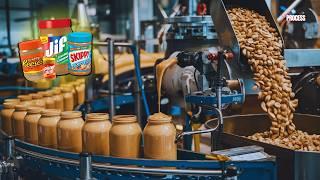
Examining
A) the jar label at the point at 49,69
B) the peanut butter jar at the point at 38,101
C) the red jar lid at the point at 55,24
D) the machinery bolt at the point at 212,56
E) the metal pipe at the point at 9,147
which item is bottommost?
the metal pipe at the point at 9,147

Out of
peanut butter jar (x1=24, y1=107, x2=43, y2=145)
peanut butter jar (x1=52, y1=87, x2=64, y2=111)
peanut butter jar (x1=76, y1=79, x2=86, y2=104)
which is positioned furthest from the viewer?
peanut butter jar (x1=76, y1=79, x2=86, y2=104)

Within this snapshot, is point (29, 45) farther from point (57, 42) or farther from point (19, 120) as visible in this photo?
point (19, 120)

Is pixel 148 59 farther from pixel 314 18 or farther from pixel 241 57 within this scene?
pixel 241 57

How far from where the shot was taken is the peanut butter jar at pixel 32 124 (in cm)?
215

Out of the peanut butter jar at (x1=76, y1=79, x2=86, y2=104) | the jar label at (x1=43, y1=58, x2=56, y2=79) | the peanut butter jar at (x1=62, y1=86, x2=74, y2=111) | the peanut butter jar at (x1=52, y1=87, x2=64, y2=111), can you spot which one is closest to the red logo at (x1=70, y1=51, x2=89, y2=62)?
the jar label at (x1=43, y1=58, x2=56, y2=79)

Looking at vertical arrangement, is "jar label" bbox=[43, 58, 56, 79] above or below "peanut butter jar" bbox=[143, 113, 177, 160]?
above

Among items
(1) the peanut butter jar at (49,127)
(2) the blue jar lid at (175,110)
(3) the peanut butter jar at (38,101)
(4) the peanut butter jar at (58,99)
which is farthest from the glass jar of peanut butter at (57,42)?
(2) the blue jar lid at (175,110)

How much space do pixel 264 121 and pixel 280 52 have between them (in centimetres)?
41

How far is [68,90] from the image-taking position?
3191 mm

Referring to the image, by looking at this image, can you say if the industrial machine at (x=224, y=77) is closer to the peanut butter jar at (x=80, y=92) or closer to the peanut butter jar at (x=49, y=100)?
the peanut butter jar at (x=80, y=92)

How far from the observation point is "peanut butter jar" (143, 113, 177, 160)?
5.68 feet

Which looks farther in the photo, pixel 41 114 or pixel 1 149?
pixel 1 149

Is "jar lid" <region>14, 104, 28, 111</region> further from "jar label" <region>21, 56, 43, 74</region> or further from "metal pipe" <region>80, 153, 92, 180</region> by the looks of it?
"metal pipe" <region>80, 153, 92, 180</region>

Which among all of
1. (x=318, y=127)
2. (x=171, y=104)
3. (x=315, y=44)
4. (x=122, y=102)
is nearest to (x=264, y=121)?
(x=318, y=127)
